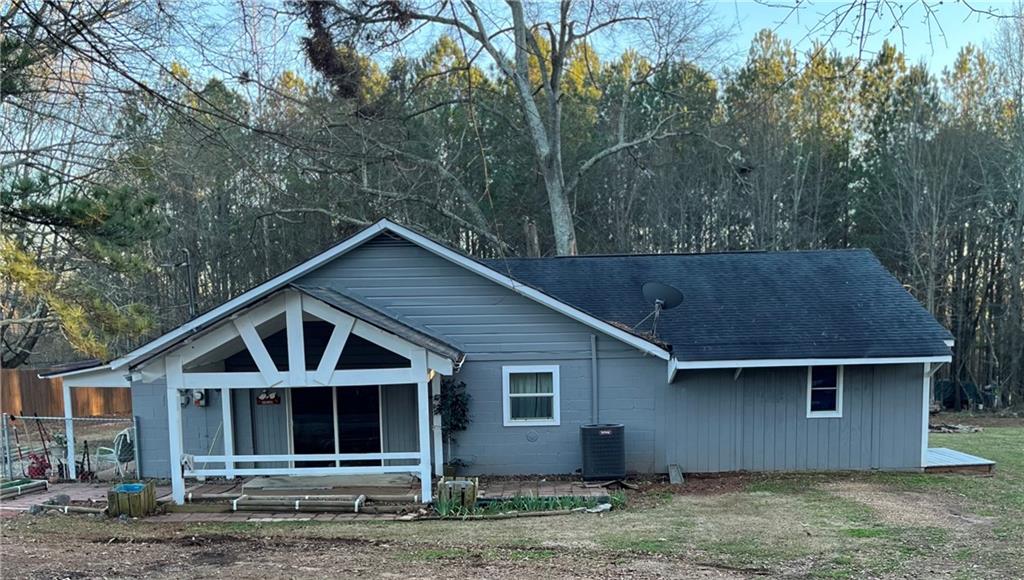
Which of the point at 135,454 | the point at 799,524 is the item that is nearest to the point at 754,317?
the point at 799,524

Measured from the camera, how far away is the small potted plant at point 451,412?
10.2m

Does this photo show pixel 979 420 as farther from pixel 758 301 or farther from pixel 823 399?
pixel 758 301

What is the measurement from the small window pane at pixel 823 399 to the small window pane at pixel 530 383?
14.7 feet

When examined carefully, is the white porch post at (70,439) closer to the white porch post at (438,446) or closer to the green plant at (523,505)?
the white porch post at (438,446)

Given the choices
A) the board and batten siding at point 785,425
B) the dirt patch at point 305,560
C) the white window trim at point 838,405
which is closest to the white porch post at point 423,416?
the dirt patch at point 305,560

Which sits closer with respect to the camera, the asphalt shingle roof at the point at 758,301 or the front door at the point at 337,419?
the asphalt shingle roof at the point at 758,301

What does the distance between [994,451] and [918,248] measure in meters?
12.0

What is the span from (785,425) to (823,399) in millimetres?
798

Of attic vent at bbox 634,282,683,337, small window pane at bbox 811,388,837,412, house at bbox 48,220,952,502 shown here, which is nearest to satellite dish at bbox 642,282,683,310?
attic vent at bbox 634,282,683,337

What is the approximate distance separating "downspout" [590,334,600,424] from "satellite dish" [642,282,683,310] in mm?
1570

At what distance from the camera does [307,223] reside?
22703mm

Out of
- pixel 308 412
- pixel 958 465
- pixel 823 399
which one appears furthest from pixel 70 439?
pixel 958 465

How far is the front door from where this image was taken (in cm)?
1075

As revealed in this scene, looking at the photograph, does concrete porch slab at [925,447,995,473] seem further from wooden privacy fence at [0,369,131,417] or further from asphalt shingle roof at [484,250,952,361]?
wooden privacy fence at [0,369,131,417]
